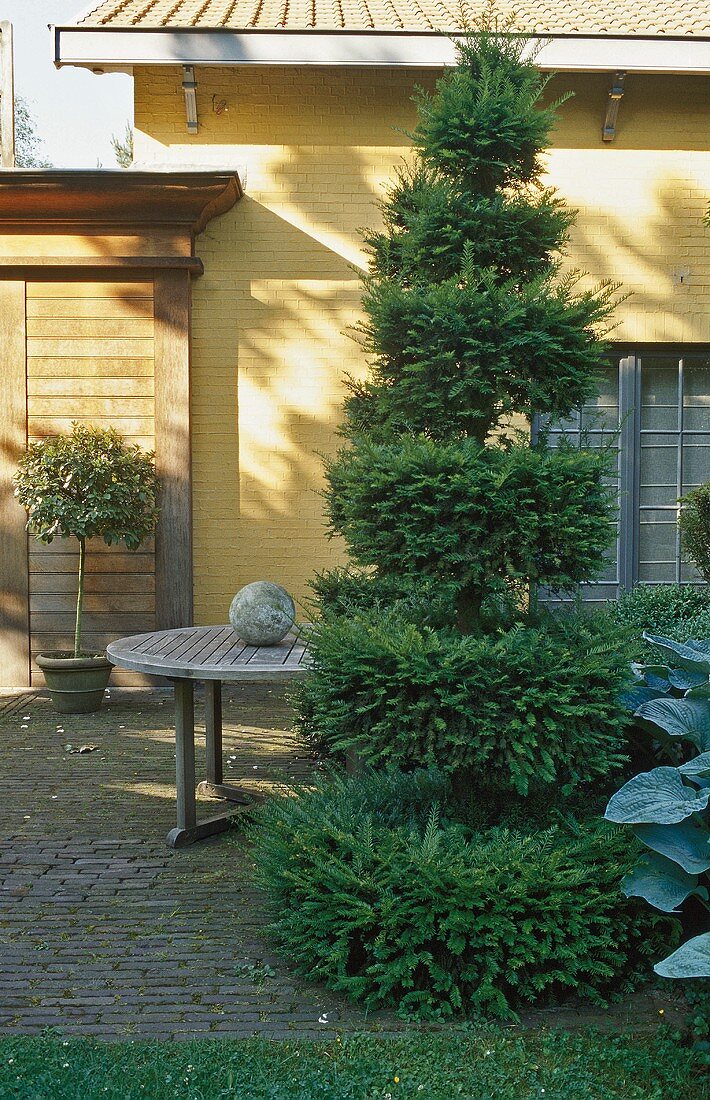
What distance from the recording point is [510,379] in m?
3.50

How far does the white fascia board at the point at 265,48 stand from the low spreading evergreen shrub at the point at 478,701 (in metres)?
5.94

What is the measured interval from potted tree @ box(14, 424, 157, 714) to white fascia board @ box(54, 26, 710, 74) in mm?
2889

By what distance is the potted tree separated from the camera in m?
7.24

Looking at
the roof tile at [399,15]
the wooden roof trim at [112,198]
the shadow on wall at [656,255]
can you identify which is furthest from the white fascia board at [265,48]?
the shadow on wall at [656,255]

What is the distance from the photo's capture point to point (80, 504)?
727 cm

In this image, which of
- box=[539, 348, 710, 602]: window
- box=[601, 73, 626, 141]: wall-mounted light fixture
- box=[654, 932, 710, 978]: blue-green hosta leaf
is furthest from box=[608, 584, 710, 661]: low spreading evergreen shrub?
box=[601, 73, 626, 141]: wall-mounted light fixture

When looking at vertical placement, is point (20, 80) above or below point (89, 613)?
above

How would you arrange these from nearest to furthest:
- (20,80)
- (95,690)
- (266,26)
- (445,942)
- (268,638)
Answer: (445,942), (268,638), (95,690), (266,26), (20,80)

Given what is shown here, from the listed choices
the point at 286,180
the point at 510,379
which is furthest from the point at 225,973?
the point at 286,180

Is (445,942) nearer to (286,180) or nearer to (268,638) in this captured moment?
(268,638)

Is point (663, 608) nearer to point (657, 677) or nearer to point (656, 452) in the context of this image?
point (656, 452)

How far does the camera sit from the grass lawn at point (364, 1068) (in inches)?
101

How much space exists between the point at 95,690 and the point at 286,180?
4.31m

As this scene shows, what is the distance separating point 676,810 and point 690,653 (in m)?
0.64
